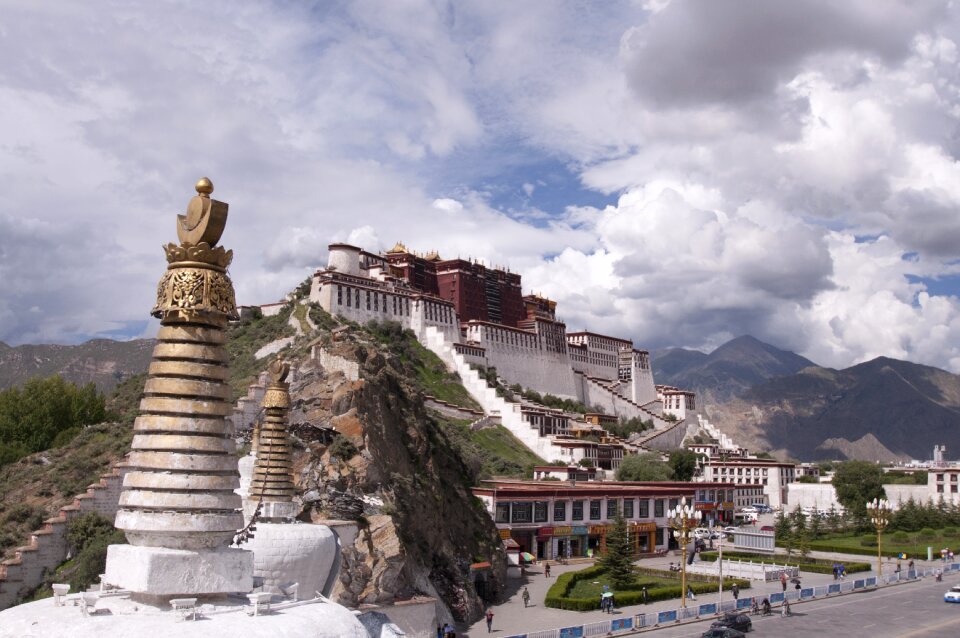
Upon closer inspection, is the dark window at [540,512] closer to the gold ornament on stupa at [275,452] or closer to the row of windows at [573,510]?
the row of windows at [573,510]

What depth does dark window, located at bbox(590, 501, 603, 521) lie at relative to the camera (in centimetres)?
5375

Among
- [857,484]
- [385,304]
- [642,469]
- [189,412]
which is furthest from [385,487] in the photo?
[857,484]

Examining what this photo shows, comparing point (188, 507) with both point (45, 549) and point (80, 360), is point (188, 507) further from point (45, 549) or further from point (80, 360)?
point (80, 360)

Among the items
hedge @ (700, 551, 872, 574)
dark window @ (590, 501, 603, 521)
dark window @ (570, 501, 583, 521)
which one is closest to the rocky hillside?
dark window @ (570, 501, 583, 521)

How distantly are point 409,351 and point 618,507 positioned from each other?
37519mm

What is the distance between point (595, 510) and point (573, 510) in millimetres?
2379

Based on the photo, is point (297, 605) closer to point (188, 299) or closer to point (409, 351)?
point (188, 299)

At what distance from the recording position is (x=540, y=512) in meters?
50.1

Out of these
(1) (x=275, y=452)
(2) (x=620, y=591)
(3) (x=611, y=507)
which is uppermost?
(1) (x=275, y=452)

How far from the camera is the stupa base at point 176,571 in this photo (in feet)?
30.1

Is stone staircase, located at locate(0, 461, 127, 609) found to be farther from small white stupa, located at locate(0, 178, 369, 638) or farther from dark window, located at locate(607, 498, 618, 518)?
dark window, located at locate(607, 498, 618, 518)

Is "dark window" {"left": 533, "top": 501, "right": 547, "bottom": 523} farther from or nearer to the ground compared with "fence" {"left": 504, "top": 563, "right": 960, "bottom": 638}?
farther from the ground

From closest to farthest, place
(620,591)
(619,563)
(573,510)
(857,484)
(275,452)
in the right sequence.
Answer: (275,452) < (620,591) < (619,563) < (573,510) < (857,484)

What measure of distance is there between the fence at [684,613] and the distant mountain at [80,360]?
111863mm
